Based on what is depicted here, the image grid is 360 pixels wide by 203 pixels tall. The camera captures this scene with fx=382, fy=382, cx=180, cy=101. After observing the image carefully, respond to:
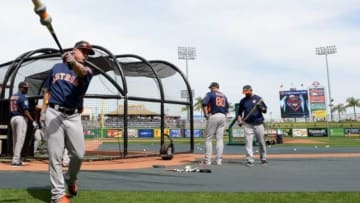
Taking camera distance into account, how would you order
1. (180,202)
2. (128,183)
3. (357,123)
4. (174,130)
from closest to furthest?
(180,202)
(128,183)
(174,130)
(357,123)

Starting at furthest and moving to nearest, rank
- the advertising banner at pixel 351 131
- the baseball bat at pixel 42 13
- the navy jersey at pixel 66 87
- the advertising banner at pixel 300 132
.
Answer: the advertising banner at pixel 300 132, the advertising banner at pixel 351 131, the navy jersey at pixel 66 87, the baseball bat at pixel 42 13

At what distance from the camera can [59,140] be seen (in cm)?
462

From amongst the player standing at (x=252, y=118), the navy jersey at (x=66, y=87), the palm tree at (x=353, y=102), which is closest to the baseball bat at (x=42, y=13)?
the navy jersey at (x=66, y=87)

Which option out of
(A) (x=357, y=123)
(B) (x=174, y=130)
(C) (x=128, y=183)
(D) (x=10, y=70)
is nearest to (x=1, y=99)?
(D) (x=10, y=70)

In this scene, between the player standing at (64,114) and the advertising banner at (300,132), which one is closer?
the player standing at (64,114)

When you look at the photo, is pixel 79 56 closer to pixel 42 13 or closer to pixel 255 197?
pixel 42 13

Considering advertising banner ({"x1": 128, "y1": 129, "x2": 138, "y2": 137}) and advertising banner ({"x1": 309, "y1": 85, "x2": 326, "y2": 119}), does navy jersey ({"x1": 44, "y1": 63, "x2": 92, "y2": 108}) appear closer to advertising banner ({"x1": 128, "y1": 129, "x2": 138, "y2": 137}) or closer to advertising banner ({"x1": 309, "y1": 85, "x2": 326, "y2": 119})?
advertising banner ({"x1": 128, "y1": 129, "x2": 138, "y2": 137})

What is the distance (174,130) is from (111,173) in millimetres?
36870

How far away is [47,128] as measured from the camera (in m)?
4.63

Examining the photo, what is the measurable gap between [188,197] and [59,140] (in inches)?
70.3

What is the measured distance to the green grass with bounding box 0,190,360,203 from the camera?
475cm

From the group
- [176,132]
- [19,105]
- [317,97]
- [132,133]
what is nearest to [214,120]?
[19,105]

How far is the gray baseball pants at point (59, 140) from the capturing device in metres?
4.56

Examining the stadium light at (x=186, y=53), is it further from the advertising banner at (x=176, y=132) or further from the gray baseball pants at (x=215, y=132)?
the gray baseball pants at (x=215, y=132)
